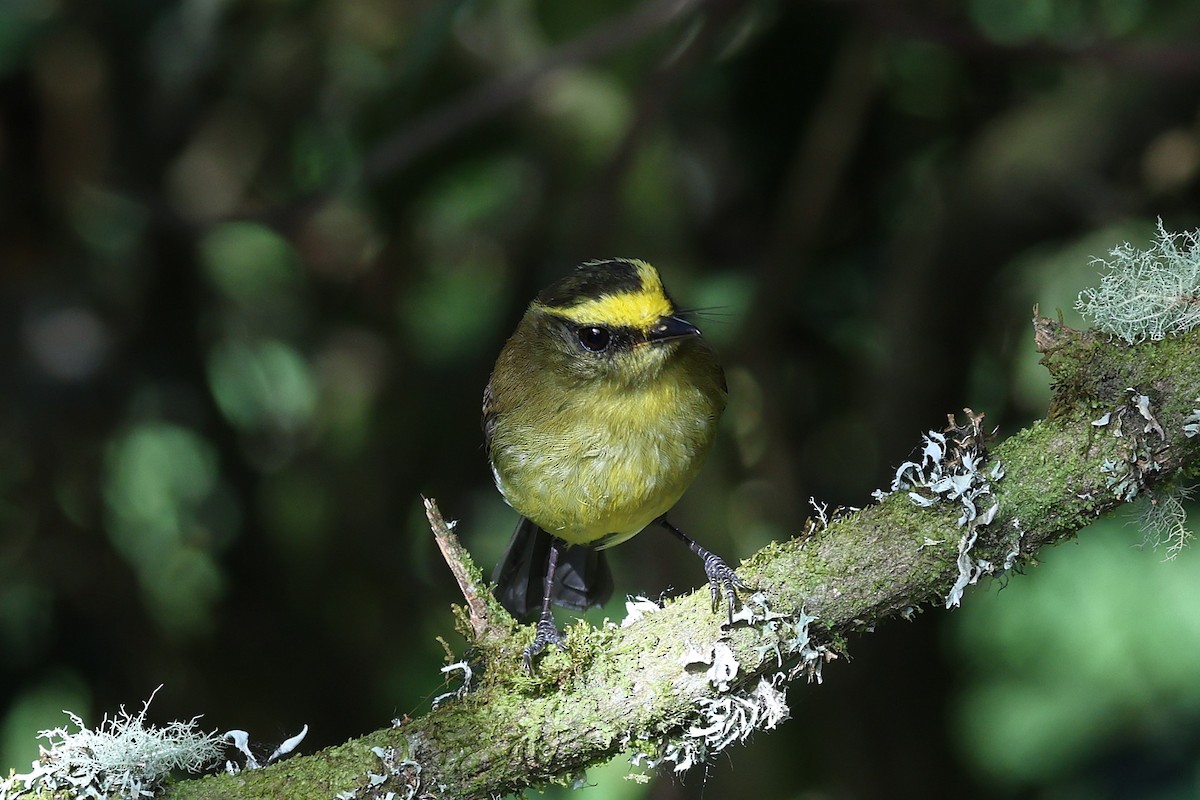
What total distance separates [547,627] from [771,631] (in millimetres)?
907

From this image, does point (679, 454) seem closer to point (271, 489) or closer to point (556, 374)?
point (556, 374)

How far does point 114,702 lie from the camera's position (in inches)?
148

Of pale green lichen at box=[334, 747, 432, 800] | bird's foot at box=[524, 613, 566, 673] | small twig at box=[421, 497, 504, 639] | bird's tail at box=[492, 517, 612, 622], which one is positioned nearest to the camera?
pale green lichen at box=[334, 747, 432, 800]

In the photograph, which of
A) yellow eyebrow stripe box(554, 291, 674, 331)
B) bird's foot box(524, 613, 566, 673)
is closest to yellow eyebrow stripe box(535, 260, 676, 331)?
yellow eyebrow stripe box(554, 291, 674, 331)

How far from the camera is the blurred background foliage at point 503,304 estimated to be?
3.74 metres

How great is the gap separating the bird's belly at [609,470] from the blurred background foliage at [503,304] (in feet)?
3.71

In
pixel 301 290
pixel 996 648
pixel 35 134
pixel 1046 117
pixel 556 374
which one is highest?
pixel 35 134

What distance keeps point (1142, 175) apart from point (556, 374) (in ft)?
6.66

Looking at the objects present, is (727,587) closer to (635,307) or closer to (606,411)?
(606,411)

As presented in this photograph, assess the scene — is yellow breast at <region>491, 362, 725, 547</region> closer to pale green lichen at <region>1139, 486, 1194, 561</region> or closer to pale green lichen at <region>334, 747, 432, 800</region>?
pale green lichen at <region>334, 747, 432, 800</region>

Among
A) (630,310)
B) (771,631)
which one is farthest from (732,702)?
(630,310)

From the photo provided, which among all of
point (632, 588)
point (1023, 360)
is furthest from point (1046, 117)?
point (632, 588)

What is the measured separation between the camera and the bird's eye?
2713mm

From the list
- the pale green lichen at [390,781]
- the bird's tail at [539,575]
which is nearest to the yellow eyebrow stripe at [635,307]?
the bird's tail at [539,575]
